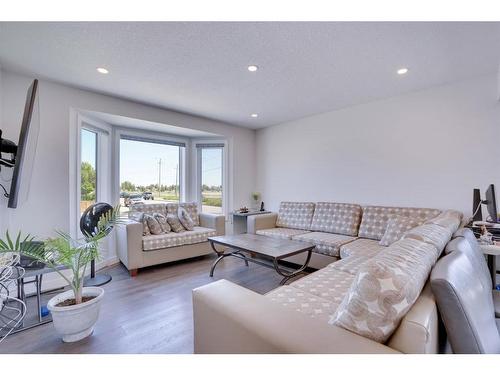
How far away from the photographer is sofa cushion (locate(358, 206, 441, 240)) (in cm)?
288

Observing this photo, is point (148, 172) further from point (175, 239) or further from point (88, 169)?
point (175, 239)

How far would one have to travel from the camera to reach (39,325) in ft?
6.27

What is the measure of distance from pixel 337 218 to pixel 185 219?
237 centimetres

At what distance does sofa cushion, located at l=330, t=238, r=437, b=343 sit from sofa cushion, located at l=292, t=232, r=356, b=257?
→ 6.40 feet

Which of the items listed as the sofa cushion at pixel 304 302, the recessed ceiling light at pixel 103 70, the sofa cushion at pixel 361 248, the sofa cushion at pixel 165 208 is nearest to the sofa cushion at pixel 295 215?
the sofa cushion at pixel 361 248

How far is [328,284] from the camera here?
1.73 meters

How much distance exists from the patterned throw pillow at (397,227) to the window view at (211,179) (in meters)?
3.02

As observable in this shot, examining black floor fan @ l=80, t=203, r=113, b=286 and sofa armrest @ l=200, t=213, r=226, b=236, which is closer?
black floor fan @ l=80, t=203, r=113, b=286

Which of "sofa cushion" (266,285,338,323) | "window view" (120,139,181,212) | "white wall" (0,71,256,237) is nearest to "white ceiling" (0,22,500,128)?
"white wall" (0,71,256,237)

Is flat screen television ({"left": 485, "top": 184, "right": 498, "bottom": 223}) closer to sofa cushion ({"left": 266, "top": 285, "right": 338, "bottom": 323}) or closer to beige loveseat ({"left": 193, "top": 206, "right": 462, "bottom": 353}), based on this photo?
beige loveseat ({"left": 193, "top": 206, "right": 462, "bottom": 353})

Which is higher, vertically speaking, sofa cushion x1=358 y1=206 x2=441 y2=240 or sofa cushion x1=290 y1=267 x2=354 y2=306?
sofa cushion x1=358 y1=206 x2=441 y2=240

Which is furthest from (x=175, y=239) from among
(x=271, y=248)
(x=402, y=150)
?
(x=402, y=150)
